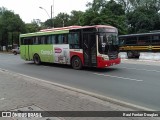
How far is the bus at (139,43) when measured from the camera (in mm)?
25933

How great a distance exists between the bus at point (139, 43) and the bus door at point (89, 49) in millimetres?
12108

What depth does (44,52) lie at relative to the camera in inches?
791

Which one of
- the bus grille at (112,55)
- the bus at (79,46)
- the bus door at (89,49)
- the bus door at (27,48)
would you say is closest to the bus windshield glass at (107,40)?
the bus at (79,46)

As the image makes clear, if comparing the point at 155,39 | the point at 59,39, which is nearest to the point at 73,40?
the point at 59,39

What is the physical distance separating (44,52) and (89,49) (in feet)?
17.8

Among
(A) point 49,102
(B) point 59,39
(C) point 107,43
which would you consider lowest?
(A) point 49,102

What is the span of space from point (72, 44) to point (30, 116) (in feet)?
38.1

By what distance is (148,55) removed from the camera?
24625 mm

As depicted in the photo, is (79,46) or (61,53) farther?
(61,53)

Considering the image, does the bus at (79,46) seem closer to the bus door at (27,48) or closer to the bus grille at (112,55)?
the bus grille at (112,55)

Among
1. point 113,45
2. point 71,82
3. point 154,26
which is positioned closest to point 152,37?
point 113,45

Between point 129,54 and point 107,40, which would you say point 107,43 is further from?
point 129,54

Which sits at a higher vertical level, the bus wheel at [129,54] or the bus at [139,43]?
the bus at [139,43]

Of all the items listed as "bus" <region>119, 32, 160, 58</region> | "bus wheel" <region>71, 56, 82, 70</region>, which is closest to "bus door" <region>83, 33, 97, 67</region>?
"bus wheel" <region>71, 56, 82, 70</region>
